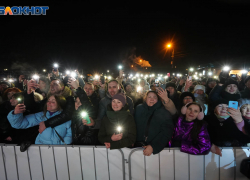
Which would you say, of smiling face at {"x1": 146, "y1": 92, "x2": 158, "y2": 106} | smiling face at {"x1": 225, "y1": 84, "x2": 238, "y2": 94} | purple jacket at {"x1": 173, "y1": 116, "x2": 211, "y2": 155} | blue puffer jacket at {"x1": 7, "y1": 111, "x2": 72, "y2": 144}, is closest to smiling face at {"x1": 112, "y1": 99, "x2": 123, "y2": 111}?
smiling face at {"x1": 146, "y1": 92, "x2": 158, "y2": 106}

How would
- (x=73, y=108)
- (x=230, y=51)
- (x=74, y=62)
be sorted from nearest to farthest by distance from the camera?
(x=73, y=108), (x=230, y=51), (x=74, y=62)

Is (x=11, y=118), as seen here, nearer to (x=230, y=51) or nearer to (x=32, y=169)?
(x=32, y=169)

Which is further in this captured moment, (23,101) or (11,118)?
(23,101)

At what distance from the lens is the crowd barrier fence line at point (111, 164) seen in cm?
240

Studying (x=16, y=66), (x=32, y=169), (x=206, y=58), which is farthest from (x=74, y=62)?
(x=32, y=169)

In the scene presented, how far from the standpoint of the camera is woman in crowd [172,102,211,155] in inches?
88.8

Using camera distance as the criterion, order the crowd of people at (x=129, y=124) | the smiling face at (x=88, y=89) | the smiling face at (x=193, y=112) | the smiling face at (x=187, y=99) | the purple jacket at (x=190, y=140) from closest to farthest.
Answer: the purple jacket at (x=190, y=140)
the crowd of people at (x=129, y=124)
the smiling face at (x=193, y=112)
the smiling face at (x=187, y=99)
the smiling face at (x=88, y=89)

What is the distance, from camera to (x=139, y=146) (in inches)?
99.7

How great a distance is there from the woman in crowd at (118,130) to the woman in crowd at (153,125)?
0.25 meters

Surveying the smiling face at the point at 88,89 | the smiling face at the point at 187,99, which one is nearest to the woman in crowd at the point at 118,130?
the smiling face at the point at 88,89

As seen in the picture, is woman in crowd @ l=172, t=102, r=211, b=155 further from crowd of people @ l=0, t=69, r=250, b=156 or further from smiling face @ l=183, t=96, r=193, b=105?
smiling face @ l=183, t=96, r=193, b=105

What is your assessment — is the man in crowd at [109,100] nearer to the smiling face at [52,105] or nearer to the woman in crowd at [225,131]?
the smiling face at [52,105]

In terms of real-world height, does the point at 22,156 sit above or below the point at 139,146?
below

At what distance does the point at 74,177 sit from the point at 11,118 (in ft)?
5.47
